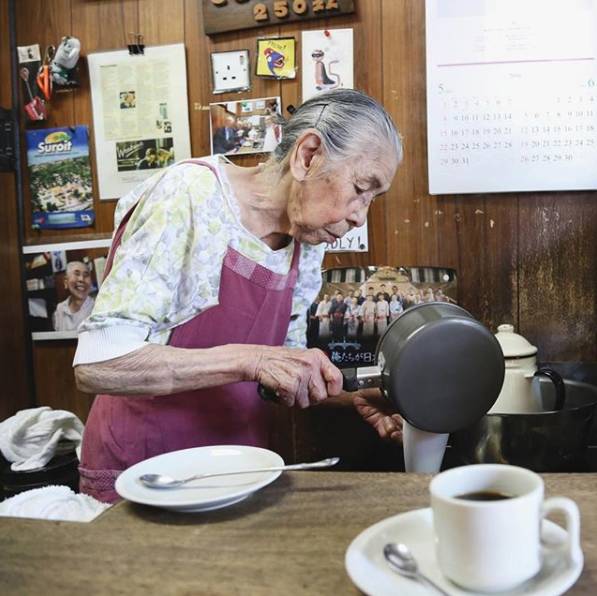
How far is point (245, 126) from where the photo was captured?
2199mm

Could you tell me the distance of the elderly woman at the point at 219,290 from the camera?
3.71 ft

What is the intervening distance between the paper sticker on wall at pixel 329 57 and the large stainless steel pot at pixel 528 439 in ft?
4.49

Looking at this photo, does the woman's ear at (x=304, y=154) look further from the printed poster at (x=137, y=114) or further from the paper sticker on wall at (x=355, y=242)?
the printed poster at (x=137, y=114)

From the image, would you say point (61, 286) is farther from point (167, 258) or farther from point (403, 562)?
point (403, 562)

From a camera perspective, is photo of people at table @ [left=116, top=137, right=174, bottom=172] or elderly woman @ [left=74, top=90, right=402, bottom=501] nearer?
elderly woman @ [left=74, top=90, right=402, bottom=501]

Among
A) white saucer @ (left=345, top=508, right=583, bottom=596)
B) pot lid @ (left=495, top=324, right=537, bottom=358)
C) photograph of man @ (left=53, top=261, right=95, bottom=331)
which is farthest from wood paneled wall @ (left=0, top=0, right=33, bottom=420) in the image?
white saucer @ (left=345, top=508, right=583, bottom=596)

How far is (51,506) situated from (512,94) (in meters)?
1.70

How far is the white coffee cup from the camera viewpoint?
590mm

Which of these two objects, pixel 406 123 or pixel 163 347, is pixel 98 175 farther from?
pixel 163 347

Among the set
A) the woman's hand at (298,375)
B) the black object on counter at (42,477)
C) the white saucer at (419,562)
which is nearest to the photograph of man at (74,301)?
the black object on counter at (42,477)

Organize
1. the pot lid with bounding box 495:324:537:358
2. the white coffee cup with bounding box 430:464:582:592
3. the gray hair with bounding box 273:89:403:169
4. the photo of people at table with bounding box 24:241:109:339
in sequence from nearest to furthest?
1. the white coffee cup with bounding box 430:464:582:592
2. the gray hair with bounding box 273:89:403:169
3. the pot lid with bounding box 495:324:537:358
4. the photo of people at table with bounding box 24:241:109:339

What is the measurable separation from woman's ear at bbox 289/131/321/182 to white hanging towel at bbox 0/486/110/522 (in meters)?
0.71

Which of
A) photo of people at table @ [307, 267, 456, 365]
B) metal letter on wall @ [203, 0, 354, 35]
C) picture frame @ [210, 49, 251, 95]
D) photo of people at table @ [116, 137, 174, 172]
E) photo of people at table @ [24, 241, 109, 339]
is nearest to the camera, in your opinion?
photo of people at table @ [307, 267, 456, 365]

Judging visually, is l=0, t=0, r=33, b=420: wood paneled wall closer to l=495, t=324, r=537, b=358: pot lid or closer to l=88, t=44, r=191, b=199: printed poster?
l=88, t=44, r=191, b=199: printed poster
